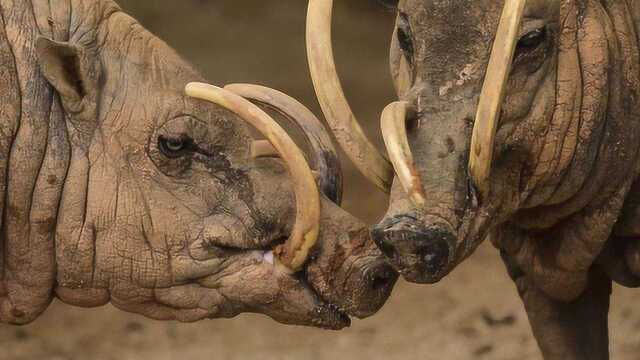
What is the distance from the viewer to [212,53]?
8.14 meters

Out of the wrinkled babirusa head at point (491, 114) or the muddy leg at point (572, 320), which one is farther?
the muddy leg at point (572, 320)

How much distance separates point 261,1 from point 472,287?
141 cm

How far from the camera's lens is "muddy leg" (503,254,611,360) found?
6098mm

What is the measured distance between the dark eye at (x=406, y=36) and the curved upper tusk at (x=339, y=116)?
0.65 ft

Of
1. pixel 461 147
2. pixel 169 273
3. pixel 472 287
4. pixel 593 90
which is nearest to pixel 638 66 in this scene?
pixel 593 90

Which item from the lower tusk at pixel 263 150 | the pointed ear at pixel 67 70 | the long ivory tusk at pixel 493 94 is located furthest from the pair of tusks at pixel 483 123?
the pointed ear at pixel 67 70

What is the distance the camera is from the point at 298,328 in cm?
797

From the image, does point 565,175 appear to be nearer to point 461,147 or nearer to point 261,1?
point 461,147

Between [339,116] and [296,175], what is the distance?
0.20 m

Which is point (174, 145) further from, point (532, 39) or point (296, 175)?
point (532, 39)

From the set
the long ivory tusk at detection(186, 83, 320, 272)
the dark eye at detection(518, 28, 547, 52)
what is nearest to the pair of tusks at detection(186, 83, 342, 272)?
the long ivory tusk at detection(186, 83, 320, 272)

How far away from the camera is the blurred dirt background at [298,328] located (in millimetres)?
7801

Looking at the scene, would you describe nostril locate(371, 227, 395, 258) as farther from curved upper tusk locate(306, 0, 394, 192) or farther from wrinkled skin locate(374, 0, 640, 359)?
curved upper tusk locate(306, 0, 394, 192)

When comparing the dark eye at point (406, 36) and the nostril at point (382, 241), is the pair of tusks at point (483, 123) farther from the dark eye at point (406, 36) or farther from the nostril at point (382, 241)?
the dark eye at point (406, 36)
